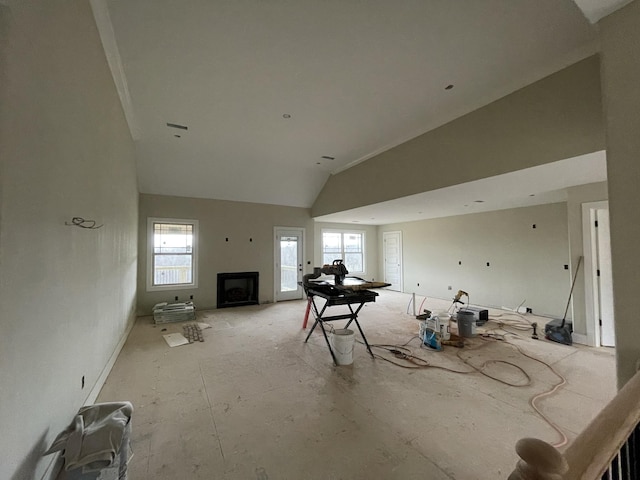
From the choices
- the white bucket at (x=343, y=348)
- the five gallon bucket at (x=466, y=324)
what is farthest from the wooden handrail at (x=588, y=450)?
the five gallon bucket at (x=466, y=324)

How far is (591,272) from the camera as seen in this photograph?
373cm

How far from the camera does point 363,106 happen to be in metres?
3.27

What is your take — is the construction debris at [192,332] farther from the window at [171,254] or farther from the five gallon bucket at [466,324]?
the five gallon bucket at [466,324]

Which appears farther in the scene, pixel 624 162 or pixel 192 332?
pixel 192 332

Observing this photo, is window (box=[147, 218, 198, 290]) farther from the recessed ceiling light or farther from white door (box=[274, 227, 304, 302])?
the recessed ceiling light

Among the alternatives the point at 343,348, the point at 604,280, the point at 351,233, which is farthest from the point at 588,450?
the point at 351,233

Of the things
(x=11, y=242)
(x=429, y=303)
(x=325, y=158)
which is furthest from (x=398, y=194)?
(x=11, y=242)

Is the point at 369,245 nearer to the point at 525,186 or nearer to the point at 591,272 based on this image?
the point at 525,186

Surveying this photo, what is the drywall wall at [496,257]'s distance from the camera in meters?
5.25

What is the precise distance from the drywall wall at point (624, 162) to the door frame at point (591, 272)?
3.24m

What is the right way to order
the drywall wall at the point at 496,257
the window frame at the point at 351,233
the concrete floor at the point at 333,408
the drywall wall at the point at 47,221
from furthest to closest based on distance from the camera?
1. the window frame at the point at 351,233
2. the drywall wall at the point at 496,257
3. the concrete floor at the point at 333,408
4. the drywall wall at the point at 47,221

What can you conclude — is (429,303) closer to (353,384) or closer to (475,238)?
(475,238)

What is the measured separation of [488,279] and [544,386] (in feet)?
13.8

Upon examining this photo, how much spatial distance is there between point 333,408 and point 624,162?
8.87ft
